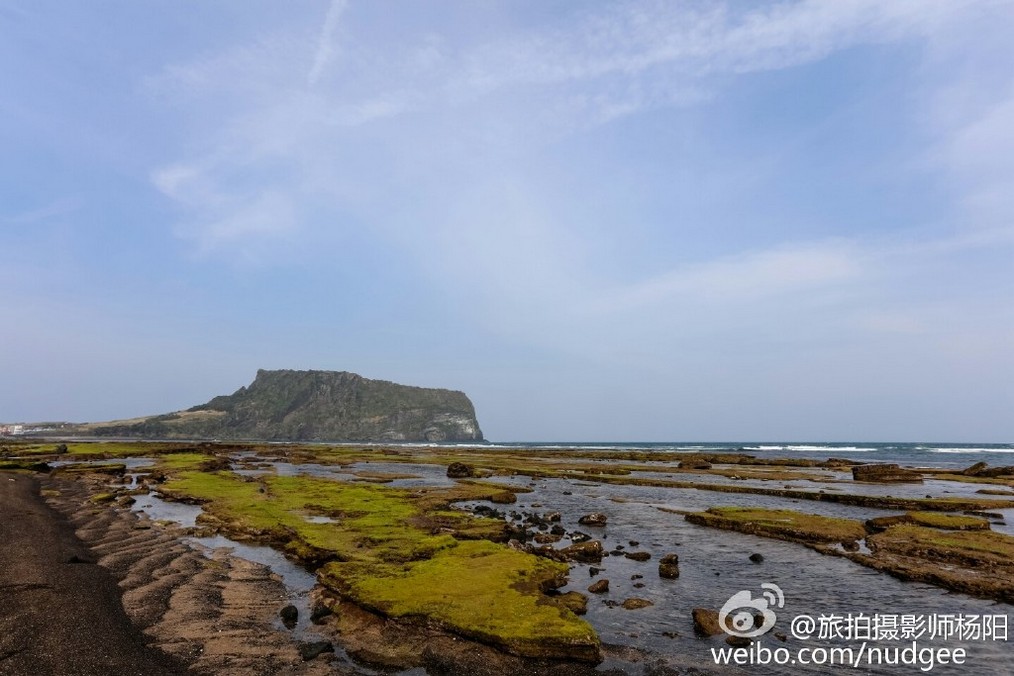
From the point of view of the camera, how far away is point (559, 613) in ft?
68.8

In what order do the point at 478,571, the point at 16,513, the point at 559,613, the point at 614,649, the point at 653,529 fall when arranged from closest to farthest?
the point at 614,649, the point at 559,613, the point at 478,571, the point at 16,513, the point at 653,529

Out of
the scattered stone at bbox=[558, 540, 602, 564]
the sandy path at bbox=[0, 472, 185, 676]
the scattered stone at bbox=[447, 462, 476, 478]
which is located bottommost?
the scattered stone at bbox=[447, 462, 476, 478]

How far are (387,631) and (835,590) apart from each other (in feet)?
74.3

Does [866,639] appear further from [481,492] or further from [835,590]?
[481,492]

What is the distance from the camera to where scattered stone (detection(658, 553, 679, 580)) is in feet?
94.4

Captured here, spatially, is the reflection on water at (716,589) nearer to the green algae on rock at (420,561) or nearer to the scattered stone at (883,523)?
the green algae on rock at (420,561)

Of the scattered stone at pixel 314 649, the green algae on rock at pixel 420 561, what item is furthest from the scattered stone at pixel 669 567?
the scattered stone at pixel 314 649

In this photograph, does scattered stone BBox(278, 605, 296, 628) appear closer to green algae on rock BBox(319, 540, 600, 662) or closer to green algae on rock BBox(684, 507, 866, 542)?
green algae on rock BBox(319, 540, 600, 662)

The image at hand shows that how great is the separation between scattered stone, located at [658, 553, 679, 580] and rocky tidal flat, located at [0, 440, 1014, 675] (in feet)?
0.32

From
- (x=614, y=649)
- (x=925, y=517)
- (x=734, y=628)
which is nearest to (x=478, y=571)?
(x=614, y=649)

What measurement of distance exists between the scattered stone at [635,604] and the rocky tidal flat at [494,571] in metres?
0.11

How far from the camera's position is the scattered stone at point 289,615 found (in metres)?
21.2

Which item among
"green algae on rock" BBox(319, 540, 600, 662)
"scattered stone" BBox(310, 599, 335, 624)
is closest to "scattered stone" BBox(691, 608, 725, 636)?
"green algae on rock" BBox(319, 540, 600, 662)

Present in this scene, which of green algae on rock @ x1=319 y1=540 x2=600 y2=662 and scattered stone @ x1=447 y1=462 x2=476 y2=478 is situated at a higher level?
green algae on rock @ x1=319 y1=540 x2=600 y2=662
